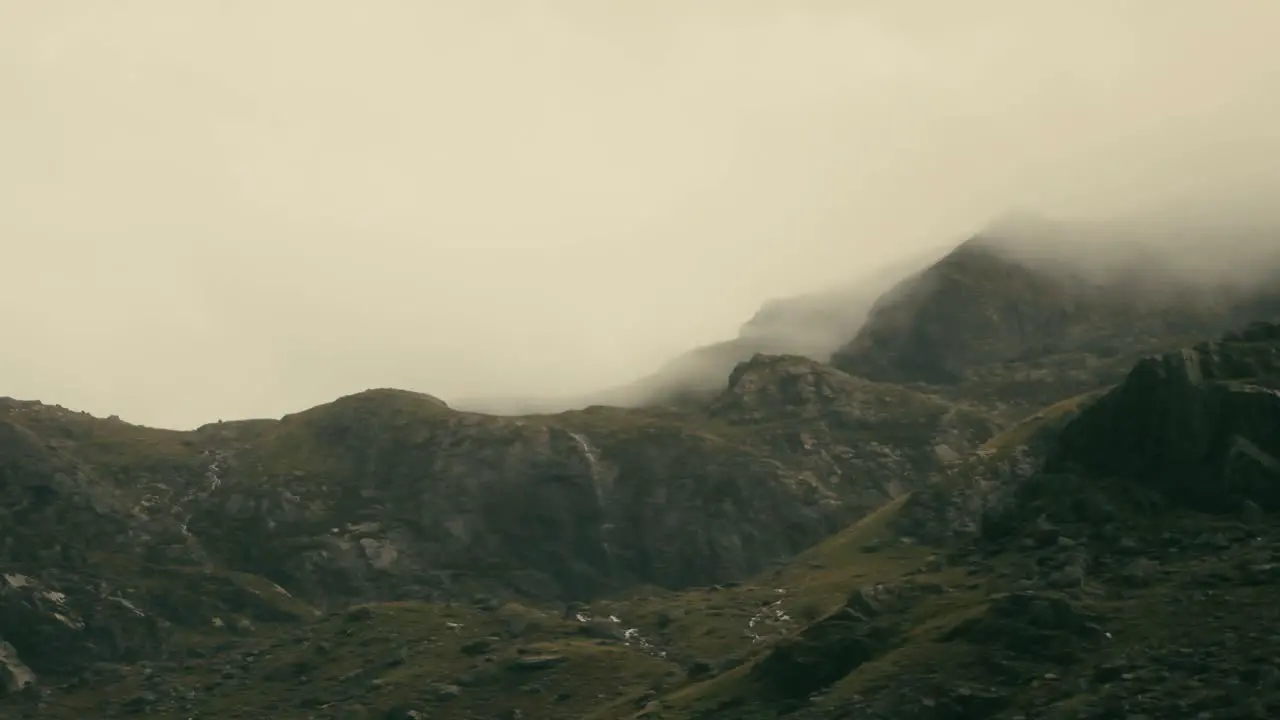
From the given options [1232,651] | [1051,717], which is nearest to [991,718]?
[1051,717]

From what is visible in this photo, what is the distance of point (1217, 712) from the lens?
580 ft

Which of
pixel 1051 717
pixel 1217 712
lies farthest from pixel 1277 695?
pixel 1051 717

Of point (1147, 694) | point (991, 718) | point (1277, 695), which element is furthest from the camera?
point (991, 718)

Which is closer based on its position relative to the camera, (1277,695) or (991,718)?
(1277,695)

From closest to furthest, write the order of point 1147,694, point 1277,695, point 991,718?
point 1277,695 → point 1147,694 → point 991,718

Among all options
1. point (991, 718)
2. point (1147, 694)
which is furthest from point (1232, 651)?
point (991, 718)

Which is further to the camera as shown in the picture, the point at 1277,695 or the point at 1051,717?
the point at 1051,717

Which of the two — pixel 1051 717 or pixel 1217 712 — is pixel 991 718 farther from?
pixel 1217 712

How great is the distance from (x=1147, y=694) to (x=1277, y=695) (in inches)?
644

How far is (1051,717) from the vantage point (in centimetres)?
19125

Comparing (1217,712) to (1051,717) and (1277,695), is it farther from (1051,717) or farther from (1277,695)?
(1051,717)

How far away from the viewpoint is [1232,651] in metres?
193

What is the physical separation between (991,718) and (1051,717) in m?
10.3

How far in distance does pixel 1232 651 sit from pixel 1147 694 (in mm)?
14079
